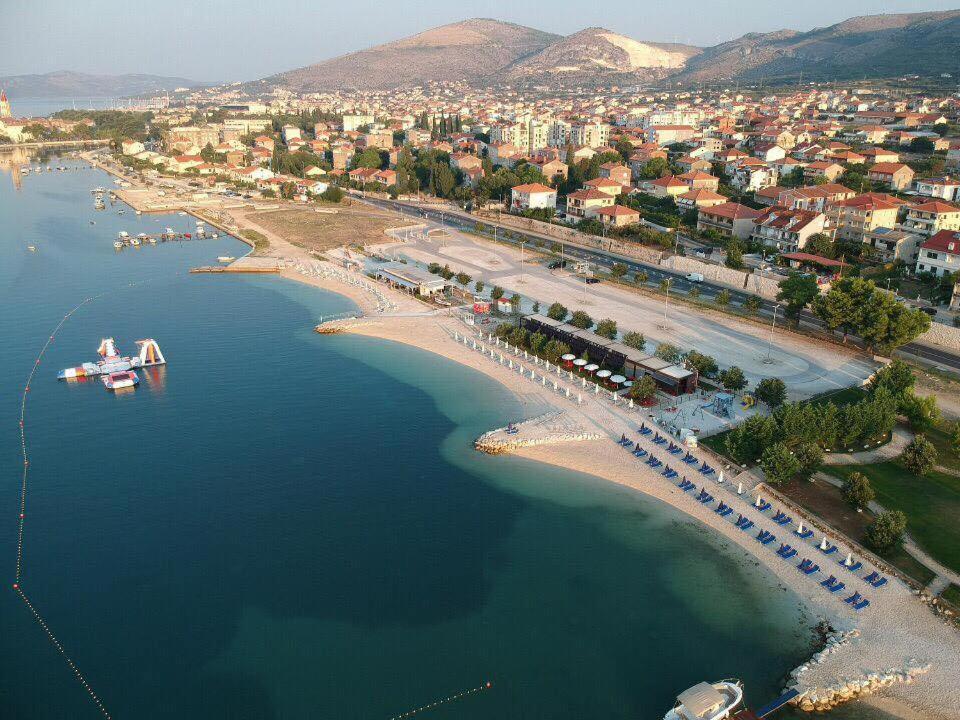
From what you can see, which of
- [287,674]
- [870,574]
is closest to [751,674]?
[870,574]

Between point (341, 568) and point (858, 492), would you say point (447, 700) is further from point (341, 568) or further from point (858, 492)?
point (858, 492)

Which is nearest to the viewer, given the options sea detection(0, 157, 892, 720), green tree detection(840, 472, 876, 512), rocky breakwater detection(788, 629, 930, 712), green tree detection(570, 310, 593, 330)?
rocky breakwater detection(788, 629, 930, 712)

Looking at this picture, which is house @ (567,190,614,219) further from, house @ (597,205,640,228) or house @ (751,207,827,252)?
house @ (751,207,827,252)

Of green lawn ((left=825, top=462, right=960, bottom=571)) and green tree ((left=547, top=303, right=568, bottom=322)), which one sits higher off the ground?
green tree ((left=547, top=303, right=568, bottom=322))

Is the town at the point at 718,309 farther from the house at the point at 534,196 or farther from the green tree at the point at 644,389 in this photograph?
the house at the point at 534,196

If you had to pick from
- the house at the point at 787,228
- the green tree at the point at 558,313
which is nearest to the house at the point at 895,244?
the house at the point at 787,228

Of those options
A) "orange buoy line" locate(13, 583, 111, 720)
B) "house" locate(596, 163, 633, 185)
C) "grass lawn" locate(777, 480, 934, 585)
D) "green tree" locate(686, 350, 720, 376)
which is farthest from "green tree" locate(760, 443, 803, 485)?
"house" locate(596, 163, 633, 185)
